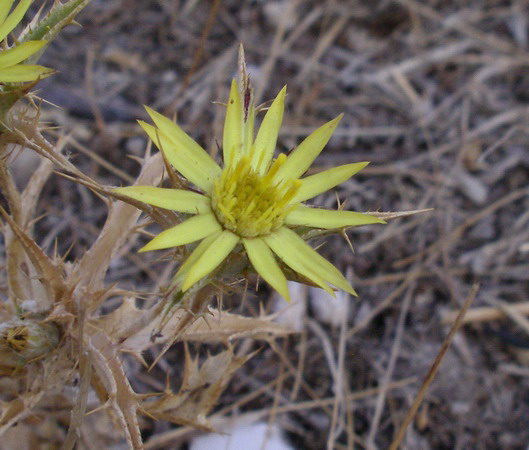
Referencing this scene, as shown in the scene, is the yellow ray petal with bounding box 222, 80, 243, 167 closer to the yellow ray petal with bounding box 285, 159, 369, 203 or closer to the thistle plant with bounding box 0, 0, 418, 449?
the thistle plant with bounding box 0, 0, 418, 449

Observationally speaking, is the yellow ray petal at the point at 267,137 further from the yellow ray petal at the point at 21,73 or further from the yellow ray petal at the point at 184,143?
the yellow ray petal at the point at 21,73

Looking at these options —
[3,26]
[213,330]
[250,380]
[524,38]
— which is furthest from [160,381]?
[524,38]

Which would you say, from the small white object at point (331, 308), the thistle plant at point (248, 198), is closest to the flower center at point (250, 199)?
the thistle plant at point (248, 198)

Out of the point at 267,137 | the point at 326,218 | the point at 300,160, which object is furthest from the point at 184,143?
the point at 326,218

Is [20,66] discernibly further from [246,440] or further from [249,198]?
[246,440]

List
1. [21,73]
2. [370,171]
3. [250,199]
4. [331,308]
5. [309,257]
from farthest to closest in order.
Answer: [370,171], [331,308], [250,199], [309,257], [21,73]

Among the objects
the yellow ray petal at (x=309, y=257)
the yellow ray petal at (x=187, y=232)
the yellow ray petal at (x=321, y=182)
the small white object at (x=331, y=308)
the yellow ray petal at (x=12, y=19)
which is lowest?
the small white object at (x=331, y=308)
